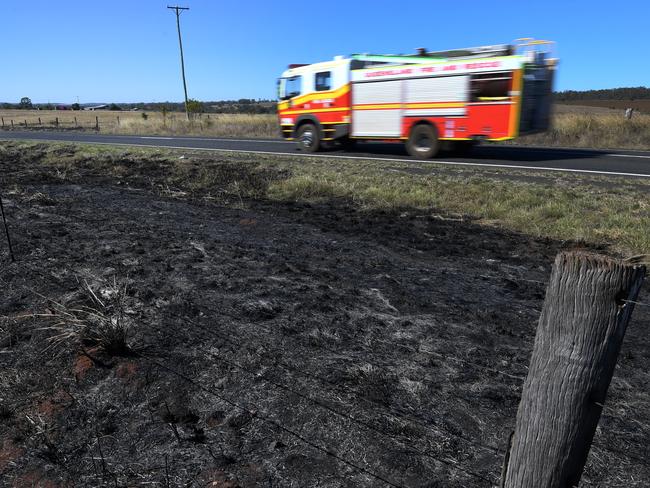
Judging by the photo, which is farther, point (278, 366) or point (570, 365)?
point (278, 366)

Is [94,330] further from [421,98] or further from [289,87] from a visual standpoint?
[289,87]

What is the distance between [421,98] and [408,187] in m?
5.83

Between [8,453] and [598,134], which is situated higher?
[598,134]

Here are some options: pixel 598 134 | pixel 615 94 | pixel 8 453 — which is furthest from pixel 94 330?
pixel 615 94

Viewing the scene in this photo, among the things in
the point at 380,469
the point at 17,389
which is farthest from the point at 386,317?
the point at 17,389

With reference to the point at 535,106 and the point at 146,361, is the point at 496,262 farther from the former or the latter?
the point at 535,106

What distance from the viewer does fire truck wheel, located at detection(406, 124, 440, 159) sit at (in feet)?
49.1

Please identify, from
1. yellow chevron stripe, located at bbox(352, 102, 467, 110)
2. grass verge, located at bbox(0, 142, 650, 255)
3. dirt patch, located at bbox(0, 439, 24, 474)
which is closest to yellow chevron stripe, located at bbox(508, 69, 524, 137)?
yellow chevron stripe, located at bbox(352, 102, 467, 110)

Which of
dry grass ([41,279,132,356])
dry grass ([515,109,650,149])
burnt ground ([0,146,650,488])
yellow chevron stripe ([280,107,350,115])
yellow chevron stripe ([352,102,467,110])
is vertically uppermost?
yellow chevron stripe ([352,102,467,110])

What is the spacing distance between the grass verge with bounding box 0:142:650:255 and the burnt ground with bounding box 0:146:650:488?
120 centimetres

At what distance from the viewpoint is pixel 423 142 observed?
15.3m

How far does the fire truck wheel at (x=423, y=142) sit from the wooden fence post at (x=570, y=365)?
13.9 meters

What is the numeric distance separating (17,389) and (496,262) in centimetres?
512

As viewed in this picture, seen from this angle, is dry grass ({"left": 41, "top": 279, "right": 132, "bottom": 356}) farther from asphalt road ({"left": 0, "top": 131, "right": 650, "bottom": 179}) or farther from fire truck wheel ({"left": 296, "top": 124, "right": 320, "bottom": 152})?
fire truck wheel ({"left": 296, "top": 124, "right": 320, "bottom": 152})
